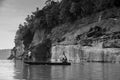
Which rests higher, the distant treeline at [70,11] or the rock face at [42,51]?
the distant treeline at [70,11]

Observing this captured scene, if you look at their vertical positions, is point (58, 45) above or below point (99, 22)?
below

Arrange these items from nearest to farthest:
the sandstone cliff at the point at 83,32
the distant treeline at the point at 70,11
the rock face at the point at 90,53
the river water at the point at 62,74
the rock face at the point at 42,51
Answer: the river water at the point at 62,74 < the rock face at the point at 90,53 < the sandstone cliff at the point at 83,32 < the distant treeline at the point at 70,11 < the rock face at the point at 42,51

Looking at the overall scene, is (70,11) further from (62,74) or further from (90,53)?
(62,74)

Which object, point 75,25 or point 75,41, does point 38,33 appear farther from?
point 75,41

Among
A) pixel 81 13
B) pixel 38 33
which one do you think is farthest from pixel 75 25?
pixel 38 33

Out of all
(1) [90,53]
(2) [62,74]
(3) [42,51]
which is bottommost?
(2) [62,74]

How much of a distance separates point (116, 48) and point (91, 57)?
6.83m

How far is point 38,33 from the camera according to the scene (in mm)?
117438

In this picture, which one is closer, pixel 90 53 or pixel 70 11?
pixel 90 53

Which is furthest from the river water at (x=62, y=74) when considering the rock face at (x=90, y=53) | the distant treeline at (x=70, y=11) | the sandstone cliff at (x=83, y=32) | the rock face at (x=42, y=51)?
the rock face at (x=42, y=51)

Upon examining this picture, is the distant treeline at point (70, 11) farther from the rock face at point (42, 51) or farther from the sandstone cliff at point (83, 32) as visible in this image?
the rock face at point (42, 51)

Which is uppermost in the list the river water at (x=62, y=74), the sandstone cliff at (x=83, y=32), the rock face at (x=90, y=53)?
the sandstone cliff at (x=83, y=32)

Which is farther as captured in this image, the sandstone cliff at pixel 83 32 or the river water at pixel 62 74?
the sandstone cliff at pixel 83 32

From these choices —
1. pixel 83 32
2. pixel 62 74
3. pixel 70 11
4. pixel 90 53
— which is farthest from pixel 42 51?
pixel 62 74
